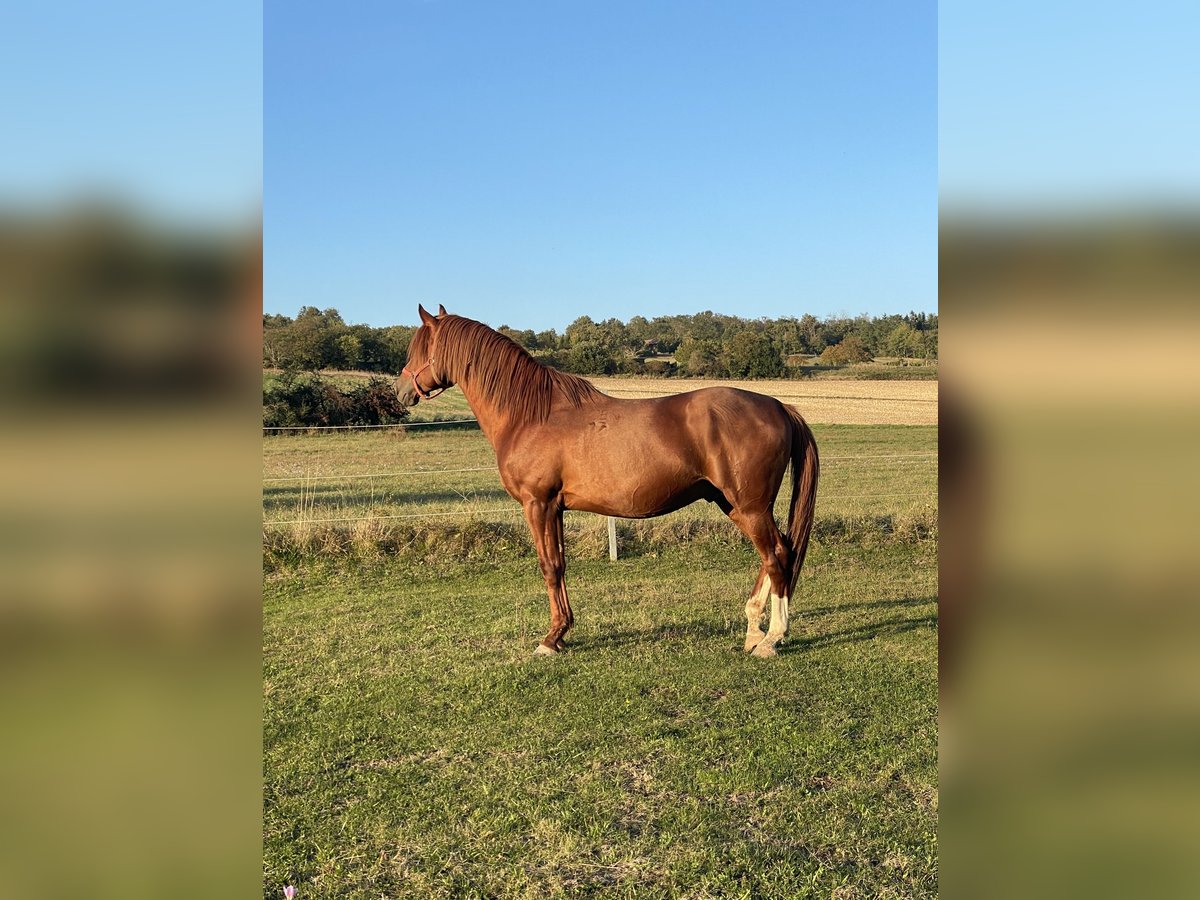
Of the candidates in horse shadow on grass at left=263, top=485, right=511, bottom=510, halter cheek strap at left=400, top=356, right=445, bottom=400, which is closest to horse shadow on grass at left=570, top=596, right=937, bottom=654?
halter cheek strap at left=400, top=356, right=445, bottom=400

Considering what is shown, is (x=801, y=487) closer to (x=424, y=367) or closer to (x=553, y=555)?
(x=553, y=555)

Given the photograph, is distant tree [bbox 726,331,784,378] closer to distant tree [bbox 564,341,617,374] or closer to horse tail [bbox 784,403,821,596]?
distant tree [bbox 564,341,617,374]

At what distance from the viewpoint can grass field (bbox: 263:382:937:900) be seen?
8.80ft

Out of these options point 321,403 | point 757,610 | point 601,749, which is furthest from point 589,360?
point 601,749

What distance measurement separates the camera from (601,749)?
3.63 metres

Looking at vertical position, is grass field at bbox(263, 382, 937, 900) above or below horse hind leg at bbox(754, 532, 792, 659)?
below

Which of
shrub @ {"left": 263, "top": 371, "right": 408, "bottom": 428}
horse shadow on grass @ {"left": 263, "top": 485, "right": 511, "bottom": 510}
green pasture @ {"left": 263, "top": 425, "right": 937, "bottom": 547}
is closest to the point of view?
green pasture @ {"left": 263, "top": 425, "right": 937, "bottom": 547}

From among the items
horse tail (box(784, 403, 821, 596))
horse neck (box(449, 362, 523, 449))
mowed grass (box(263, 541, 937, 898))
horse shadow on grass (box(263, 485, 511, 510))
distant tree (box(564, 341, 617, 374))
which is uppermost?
distant tree (box(564, 341, 617, 374))

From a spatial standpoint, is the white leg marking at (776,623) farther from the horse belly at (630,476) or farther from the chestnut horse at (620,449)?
the horse belly at (630,476)

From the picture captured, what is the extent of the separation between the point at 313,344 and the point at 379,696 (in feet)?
52.3

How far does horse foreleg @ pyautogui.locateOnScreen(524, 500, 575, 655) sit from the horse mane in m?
0.59

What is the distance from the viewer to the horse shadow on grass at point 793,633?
17.4ft
